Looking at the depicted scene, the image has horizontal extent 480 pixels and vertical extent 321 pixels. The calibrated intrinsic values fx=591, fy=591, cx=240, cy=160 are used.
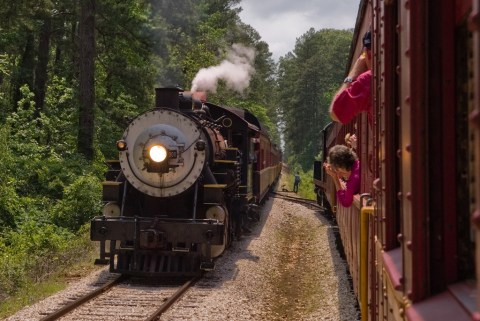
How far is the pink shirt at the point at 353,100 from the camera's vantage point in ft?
11.9

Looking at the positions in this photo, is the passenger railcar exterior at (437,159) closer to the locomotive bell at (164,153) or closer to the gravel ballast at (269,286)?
the gravel ballast at (269,286)

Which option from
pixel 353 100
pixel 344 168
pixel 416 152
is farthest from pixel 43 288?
pixel 416 152

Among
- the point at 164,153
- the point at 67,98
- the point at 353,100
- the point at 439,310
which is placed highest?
the point at 67,98

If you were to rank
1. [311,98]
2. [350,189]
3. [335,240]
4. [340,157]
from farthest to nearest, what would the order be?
[311,98] < [335,240] < [350,189] < [340,157]

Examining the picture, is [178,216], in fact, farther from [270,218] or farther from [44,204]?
[270,218]

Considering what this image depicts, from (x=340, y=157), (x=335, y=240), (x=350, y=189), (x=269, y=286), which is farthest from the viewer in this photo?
(x=335, y=240)

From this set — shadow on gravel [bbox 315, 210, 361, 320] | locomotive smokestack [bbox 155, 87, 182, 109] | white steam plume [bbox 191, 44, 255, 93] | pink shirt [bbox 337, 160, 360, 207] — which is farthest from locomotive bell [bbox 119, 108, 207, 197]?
white steam plume [bbox 191, 44, 255, 93]

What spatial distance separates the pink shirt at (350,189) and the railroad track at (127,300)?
10.8 ft

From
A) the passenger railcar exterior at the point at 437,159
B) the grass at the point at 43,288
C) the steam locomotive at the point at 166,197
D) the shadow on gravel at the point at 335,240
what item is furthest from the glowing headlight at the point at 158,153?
the passenger railcar exterior at the point at 437,159

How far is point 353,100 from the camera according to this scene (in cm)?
379

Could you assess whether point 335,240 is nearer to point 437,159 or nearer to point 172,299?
point 172,299

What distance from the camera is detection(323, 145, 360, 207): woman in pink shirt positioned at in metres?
4.74

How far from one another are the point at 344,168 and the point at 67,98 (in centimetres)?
1843

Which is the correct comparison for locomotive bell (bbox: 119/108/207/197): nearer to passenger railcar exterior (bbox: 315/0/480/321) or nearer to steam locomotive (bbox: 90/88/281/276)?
steam locomotive (bbox: 90/88/281/276)
